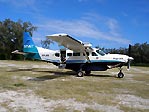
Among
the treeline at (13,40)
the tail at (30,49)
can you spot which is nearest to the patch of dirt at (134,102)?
the tail at (30,49)

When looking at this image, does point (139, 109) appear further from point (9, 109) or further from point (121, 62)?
point (121, 62)

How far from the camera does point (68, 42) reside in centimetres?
1700

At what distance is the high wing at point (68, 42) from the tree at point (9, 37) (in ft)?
140

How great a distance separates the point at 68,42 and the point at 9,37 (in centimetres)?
4630

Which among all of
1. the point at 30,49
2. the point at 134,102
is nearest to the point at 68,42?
the point at 30,49

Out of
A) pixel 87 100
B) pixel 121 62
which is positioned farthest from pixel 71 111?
pixel 121 62

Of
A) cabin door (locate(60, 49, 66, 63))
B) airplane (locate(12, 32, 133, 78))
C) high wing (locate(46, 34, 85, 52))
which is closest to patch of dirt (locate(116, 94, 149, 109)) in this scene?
high wing (locate(46, 34, 85, 52))

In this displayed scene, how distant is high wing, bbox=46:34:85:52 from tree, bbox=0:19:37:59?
42702 mm

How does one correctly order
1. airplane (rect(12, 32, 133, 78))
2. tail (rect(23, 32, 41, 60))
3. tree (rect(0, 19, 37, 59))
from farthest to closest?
tree (rect(0, 19, 37, 59)), tail (rect(23, 32, 41, 60)), airplane (rect(12, 32, 133, 78))

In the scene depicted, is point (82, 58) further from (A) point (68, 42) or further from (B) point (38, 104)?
Result: (B) point (38, 104)

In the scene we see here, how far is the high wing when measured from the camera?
15.0m

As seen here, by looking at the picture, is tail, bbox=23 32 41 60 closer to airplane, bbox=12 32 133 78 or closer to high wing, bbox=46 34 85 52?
airplane, bbox=12 32 133 78

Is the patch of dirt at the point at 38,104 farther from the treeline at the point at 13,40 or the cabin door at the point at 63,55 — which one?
the treeline at the point at 13,40

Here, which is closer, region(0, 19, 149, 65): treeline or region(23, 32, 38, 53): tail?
region(23, 32, 38, 53): tail
